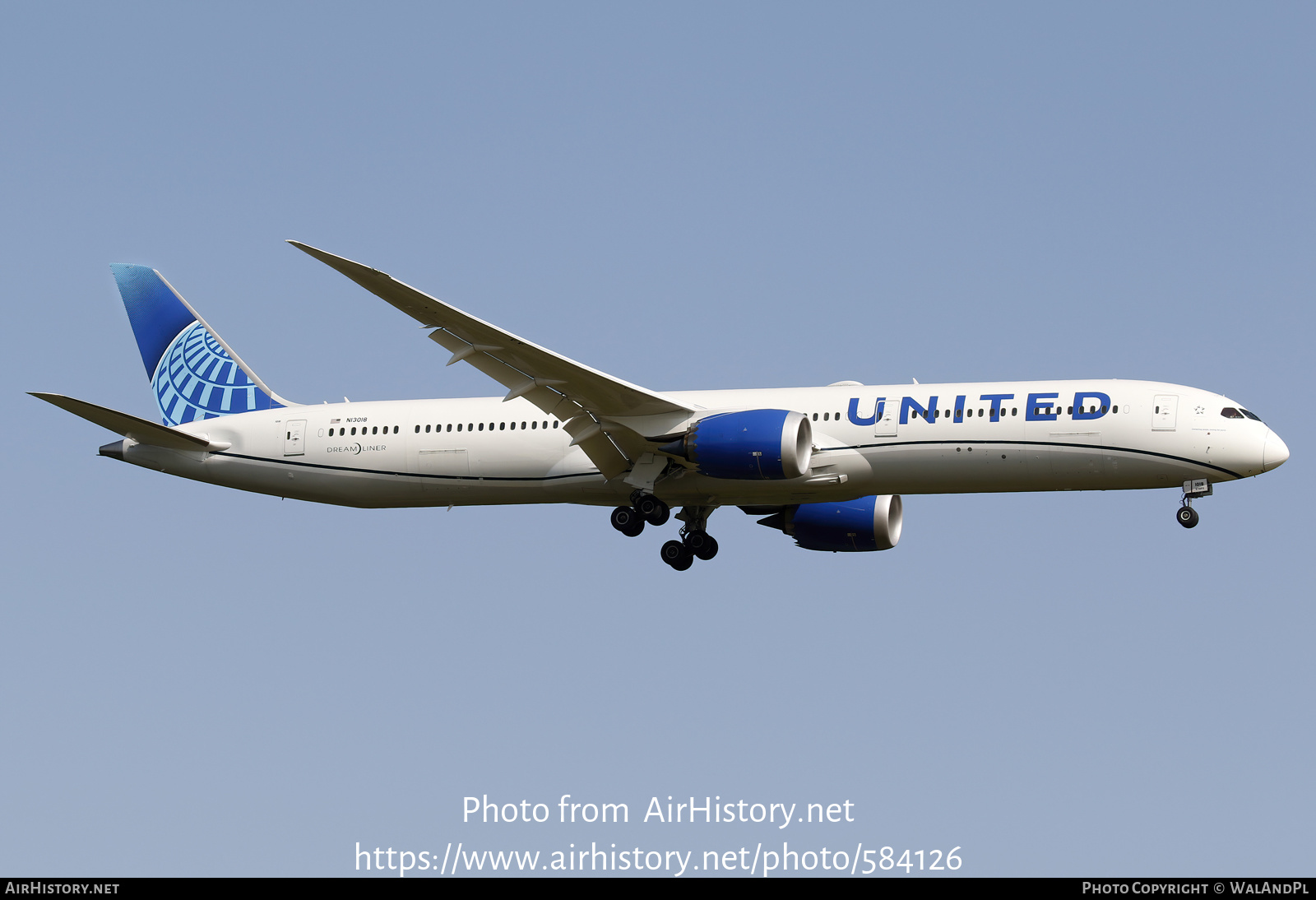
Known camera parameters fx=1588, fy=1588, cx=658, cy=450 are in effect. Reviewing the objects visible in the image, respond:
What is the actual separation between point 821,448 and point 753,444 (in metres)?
1.93

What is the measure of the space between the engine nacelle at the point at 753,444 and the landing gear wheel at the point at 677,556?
467 cm

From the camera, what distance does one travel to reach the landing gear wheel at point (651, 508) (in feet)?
117

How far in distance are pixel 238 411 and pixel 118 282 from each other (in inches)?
223

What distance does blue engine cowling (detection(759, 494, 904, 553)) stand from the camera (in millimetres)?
39000

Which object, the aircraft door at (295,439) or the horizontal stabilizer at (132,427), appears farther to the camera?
the aircraft door at (295,439)

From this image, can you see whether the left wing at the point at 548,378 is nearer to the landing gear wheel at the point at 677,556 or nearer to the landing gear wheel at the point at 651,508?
the landing gear wheel at the point at 651,508

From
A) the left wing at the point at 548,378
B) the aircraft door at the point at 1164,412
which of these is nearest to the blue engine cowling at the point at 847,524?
the left wing at the point at 548,378

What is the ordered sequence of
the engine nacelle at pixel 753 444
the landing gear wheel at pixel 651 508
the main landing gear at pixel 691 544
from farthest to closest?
1. the main landing gear at pixel 691 544
2. the landing gear wheel at pixel 651 508
3. the engine nacelle at pixel 753 444

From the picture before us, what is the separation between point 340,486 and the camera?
3809cm

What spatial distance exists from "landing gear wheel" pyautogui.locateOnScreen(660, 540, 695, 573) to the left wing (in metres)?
3.25

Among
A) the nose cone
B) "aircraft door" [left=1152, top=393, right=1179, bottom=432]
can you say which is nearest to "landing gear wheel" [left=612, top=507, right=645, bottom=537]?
"aircraft door" [left=1152, top=393, right=1179, bottom=432]

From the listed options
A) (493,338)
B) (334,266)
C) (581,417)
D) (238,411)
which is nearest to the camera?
(334,266)

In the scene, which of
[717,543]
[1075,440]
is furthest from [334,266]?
[1075,440]
